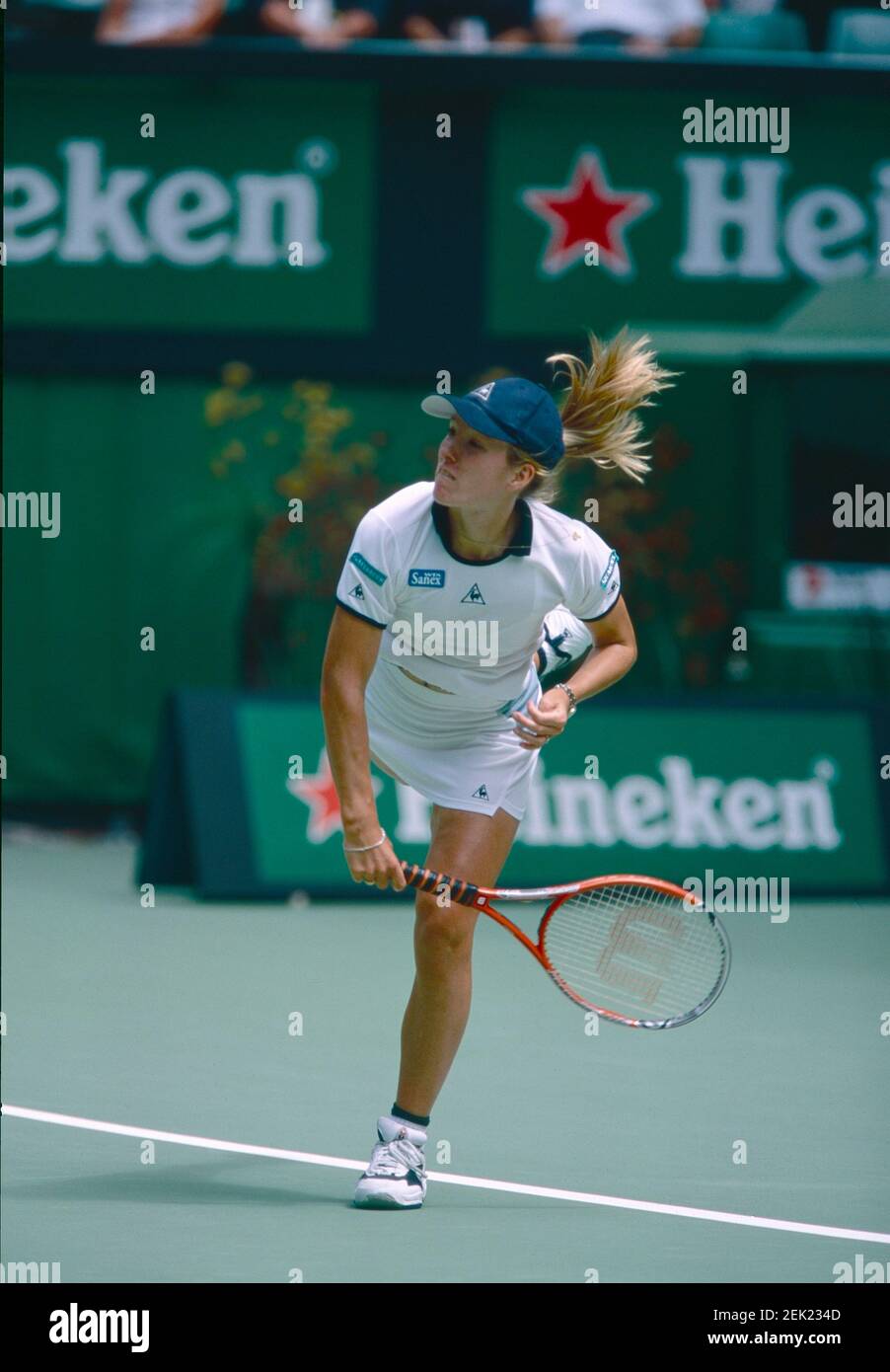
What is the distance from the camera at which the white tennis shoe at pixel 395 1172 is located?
4.99 metres

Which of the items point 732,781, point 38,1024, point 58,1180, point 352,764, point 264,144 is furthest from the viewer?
point 264,144

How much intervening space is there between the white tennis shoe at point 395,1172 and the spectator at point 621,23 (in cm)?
896

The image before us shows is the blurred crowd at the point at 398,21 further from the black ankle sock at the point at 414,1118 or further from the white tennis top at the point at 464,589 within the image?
the black ankle sock at the point at 414,1118

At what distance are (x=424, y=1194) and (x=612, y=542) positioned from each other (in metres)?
7.93

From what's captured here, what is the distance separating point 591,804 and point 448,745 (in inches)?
178

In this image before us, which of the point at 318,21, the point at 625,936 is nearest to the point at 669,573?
the point at 318,21

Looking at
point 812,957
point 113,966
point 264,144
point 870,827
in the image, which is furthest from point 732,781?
point 264,144

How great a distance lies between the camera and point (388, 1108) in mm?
6027

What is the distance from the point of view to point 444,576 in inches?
195

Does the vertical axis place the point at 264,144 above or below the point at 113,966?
above

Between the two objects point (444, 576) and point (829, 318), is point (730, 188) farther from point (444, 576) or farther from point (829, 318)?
point (444, 576)

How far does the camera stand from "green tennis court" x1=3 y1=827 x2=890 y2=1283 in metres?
4.66

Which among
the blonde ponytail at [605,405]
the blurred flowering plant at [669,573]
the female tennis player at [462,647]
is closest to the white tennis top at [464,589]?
the female tennis player at [462,647]

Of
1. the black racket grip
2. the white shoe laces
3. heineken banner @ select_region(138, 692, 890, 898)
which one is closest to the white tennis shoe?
the white shoe laces
